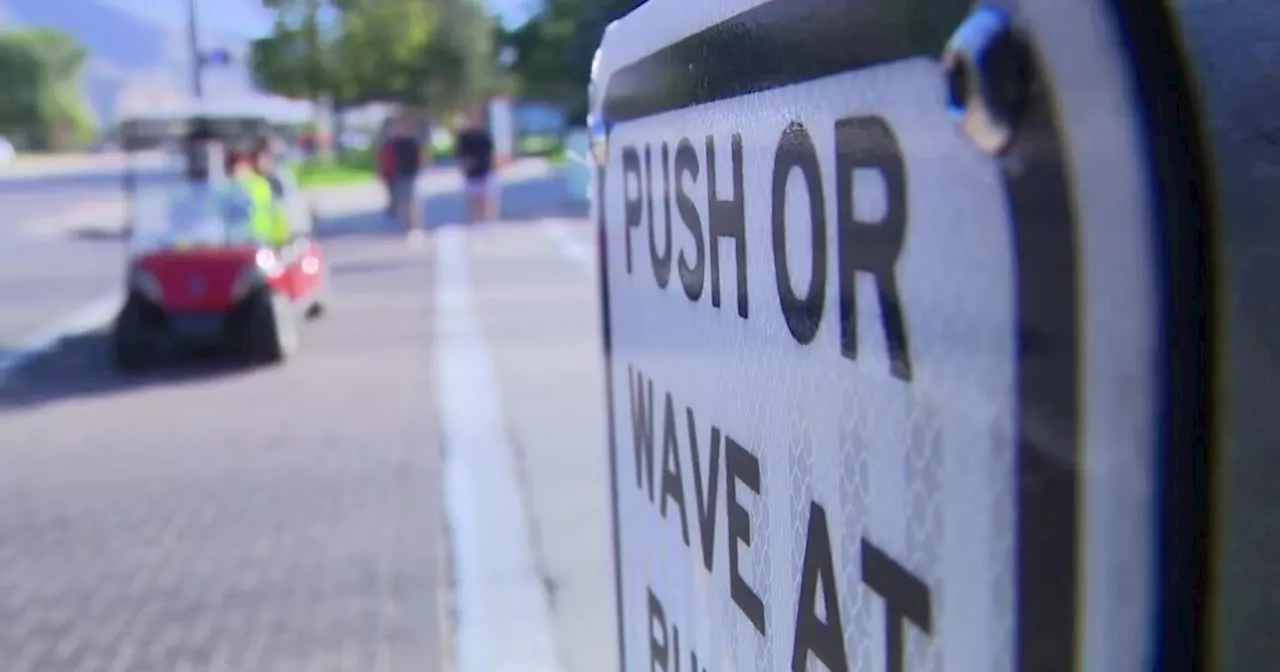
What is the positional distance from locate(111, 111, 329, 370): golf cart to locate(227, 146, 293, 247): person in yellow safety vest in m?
0.05

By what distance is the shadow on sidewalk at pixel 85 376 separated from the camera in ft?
34.3

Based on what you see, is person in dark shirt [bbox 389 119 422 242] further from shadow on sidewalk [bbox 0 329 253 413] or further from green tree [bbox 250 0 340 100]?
Answer: green tree [bbox 250 0 340 100]

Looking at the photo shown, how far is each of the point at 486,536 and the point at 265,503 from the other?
127 centimetres

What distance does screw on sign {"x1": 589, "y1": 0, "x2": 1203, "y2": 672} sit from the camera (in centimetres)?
67

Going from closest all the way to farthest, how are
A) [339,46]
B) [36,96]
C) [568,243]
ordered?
[568,243]
[339,46]
[36,96]

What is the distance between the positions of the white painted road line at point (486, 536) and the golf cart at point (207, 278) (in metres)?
1.29

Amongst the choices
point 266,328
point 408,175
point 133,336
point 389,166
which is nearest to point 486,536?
point 266,328

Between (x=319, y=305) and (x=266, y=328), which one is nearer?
(x=266, y=328)

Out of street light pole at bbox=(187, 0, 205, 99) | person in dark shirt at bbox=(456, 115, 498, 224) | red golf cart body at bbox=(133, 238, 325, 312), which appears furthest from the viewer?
street light pole at bbox=(187, 0, 205, 99)

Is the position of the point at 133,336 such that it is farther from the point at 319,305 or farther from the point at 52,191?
the point at 52,191

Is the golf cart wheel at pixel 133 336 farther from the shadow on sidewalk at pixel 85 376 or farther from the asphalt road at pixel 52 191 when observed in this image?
the asphalt road at pixel 52 191

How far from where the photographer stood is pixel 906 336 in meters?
0.91

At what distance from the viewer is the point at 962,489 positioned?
2.72 feet

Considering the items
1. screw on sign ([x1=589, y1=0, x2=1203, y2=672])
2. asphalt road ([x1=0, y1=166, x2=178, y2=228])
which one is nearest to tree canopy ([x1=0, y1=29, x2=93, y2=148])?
asphalt road ([x1=0, y1=166, x2=178, y2=228])
